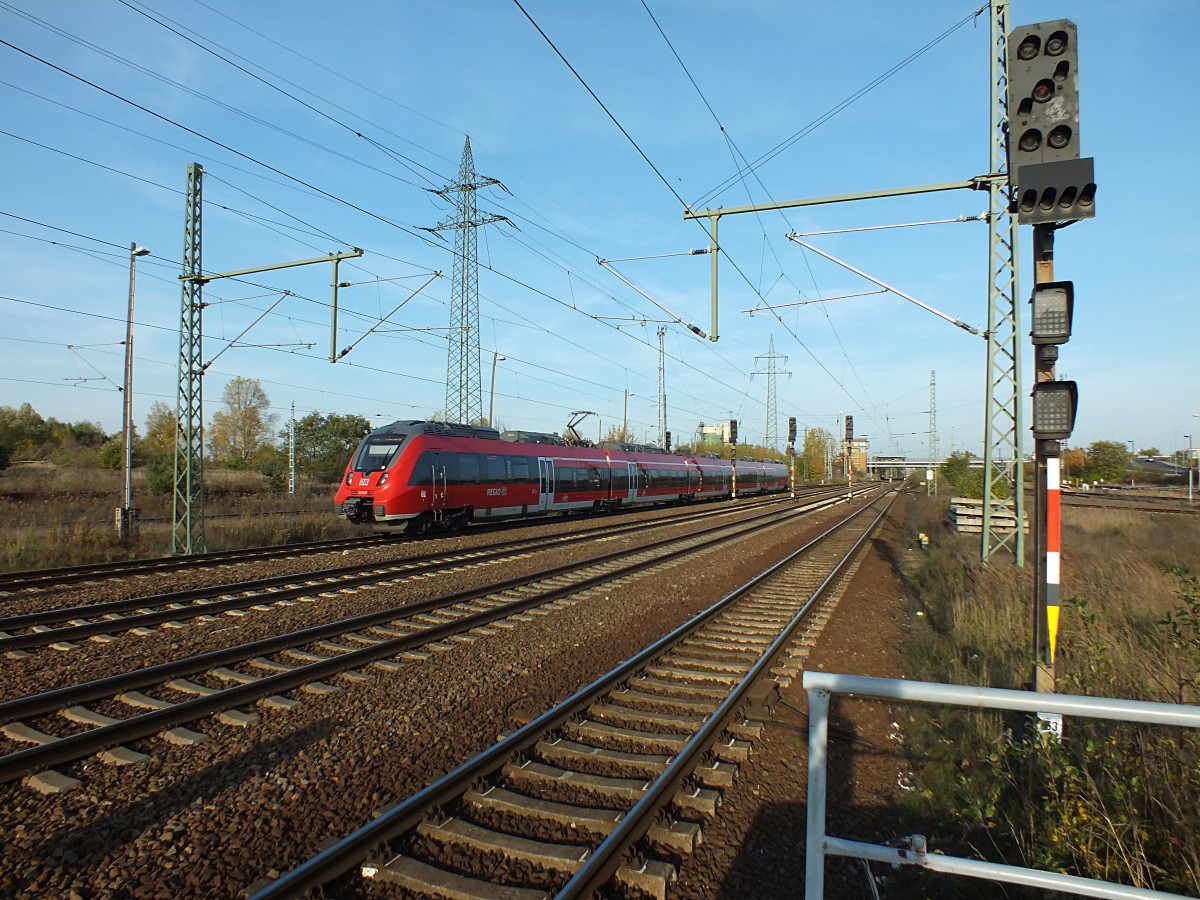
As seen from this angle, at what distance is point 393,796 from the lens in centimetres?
445

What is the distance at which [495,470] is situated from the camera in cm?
2262

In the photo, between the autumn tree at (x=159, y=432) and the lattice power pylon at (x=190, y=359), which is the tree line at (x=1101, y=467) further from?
the autumn tree at (x=159, y=432)

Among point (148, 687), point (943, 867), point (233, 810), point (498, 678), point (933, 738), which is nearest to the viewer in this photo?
point (943, 867)

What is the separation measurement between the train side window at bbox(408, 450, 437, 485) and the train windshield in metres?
0.62

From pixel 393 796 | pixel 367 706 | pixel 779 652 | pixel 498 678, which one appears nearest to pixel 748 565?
pixel 779 652

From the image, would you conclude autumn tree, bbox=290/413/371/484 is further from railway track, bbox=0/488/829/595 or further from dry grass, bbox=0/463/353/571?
railway track, bbox=0/488/829/595

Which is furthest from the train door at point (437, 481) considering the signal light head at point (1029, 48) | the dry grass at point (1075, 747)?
the signal light head at point (1029, 48)

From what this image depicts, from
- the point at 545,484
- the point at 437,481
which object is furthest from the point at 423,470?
the point at 545,484

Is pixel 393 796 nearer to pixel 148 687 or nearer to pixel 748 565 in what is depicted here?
pixel 148 687

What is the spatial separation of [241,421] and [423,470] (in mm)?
61292

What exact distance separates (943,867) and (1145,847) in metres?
1.77

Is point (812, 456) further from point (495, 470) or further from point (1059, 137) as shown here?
point (1059, 137)

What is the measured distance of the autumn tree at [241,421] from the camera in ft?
234

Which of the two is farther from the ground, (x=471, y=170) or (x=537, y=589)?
(x=471, y=170)
